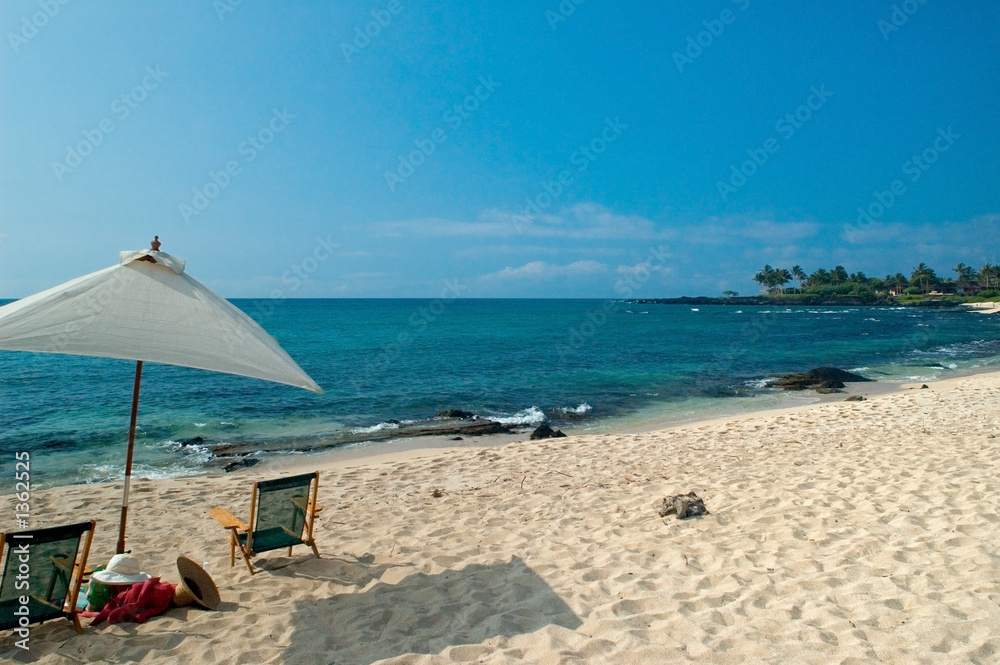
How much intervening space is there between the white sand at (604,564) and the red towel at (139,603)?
0.10 metres

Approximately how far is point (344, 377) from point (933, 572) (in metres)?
23.5

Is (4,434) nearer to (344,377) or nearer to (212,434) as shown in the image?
(212,434)

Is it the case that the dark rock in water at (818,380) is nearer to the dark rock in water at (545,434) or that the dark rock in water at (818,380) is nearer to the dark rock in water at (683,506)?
the dark rock in water at (545,434)

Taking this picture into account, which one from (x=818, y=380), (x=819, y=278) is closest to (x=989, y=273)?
(x=819, y=278)

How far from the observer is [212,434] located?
15.1 metres

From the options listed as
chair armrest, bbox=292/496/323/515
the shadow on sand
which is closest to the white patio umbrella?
chair armrest, bbox=292/496/323/515

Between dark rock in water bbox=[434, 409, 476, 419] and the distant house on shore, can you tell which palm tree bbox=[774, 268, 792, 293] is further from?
dark rock in water bbox=[434, 409, 476, 419]

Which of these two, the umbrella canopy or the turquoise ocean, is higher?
the umbrella canopy

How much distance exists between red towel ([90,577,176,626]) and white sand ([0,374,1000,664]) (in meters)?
0.10

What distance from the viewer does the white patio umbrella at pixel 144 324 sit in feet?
12.3

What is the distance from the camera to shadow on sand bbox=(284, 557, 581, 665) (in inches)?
159

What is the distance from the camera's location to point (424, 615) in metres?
4.51

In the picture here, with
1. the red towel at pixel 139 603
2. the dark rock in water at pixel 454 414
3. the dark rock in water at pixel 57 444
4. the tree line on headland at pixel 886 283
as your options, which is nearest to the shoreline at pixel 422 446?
the dark rock in water at pixel 454 414

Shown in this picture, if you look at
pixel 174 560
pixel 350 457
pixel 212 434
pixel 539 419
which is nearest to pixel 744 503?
pixel 174 560
